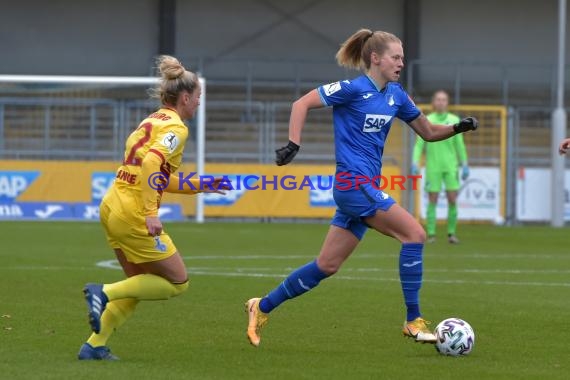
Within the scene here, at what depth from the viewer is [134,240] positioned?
7.58 m

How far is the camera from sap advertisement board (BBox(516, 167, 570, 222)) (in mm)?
28734

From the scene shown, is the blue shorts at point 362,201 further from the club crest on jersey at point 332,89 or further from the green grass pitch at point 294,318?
the green grass pitch at point 294,318

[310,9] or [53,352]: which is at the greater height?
[310,9]

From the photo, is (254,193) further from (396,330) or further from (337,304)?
(396,330)

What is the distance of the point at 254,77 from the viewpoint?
36.0 meters

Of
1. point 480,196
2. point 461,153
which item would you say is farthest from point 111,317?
point 480,196

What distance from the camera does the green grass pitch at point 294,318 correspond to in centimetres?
751

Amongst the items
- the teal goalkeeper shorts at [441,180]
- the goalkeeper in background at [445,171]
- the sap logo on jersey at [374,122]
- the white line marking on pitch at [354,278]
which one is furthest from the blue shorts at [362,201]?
the teal goalkeeper shorts at [441,180]

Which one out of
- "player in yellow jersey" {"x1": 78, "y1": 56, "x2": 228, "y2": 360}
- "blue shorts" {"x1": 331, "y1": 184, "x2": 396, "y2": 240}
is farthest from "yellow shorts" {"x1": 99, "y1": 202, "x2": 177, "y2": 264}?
"blue shorts" {"x1": 331, "y1": 184, "x2": 396, "y2": 240}

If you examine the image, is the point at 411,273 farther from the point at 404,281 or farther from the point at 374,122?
the point at 374,122

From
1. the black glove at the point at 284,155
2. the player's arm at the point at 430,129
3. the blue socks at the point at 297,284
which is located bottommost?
the blue socks at the point at 297,284

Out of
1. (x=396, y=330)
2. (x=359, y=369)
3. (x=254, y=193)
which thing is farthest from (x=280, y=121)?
(x=359, y=369)

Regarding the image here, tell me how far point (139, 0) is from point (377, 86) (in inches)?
1117

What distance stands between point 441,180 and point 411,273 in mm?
12068
